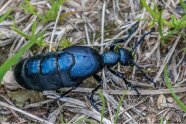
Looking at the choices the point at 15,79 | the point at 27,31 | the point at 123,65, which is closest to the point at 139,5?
the point at 123,65

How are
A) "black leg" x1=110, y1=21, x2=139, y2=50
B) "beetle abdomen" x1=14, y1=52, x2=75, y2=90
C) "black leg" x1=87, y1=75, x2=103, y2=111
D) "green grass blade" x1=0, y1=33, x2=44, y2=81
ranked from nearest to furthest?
"green grass blade" x1=0, y1=33, x2=44, y2=81 → "beetle abdomen" x1=14, y1=52, x2=75, y2=90 → "black leg" x1=87, y1=75, x2=103, y2=111 → "black leg" x1=110, y1=21, x2=139, y2=50

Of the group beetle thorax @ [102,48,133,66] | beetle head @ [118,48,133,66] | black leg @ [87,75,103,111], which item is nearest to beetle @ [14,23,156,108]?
black leg @ [87,75,103,111]

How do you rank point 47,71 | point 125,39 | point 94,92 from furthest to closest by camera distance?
point 125,39, point 94,92, point 47,71

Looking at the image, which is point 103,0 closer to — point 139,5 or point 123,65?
point 139,5

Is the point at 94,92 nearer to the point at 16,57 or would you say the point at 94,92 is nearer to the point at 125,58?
the point at 125,58

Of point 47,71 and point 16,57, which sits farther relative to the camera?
point 47,71

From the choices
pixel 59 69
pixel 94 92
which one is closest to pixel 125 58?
pixel 94 92

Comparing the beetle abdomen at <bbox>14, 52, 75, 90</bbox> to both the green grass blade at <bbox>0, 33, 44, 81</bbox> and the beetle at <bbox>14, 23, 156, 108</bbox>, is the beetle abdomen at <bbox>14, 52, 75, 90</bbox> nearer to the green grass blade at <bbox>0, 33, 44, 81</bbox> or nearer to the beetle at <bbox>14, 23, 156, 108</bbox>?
the beetle at <bbox>14, 23, 156, 108</bbox>

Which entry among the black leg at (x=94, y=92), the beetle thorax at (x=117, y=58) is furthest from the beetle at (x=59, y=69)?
the beetle thorax at (x=117, y=58)

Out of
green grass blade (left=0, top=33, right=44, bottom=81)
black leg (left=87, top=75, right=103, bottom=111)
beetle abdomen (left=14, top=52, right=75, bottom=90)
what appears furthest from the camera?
black leg (left=87, top=75, right=103, bottom=111)

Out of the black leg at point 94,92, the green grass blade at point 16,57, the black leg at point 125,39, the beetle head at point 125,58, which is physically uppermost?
the green grass blade at point 16,57

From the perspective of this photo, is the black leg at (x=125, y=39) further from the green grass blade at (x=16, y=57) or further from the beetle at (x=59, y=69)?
the green grass blade at (x=16, y=57)

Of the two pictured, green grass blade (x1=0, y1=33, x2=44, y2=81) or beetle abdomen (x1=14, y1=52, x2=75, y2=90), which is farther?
beetle abdomen (x1=14, y1=52, x2=75, y2=90)
